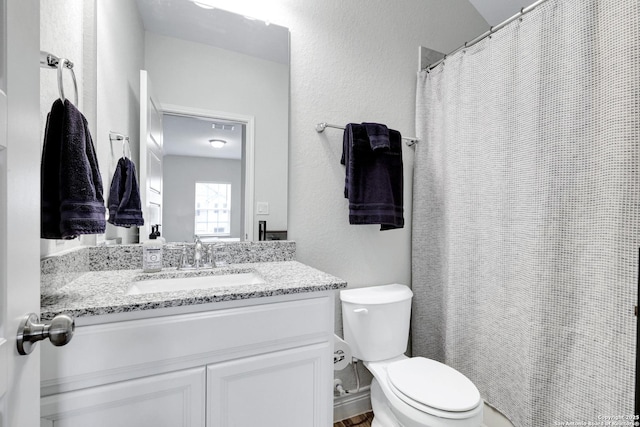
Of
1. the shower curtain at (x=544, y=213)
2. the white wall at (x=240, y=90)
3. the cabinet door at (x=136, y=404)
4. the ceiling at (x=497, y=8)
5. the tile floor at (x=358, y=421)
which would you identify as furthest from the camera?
the ceiling at (x=497, y=8)

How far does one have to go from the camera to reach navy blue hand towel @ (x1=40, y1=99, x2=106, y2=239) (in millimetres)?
773

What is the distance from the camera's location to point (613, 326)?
1014 mm

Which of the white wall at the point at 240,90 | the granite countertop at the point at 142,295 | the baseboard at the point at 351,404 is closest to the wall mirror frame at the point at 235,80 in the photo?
the white wall at the point at 240,90

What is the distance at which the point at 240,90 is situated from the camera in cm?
148

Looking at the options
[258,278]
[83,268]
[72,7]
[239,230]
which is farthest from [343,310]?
[72,7]

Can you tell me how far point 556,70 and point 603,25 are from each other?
0.17 metres

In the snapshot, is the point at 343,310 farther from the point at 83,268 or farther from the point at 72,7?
the point at 72,7

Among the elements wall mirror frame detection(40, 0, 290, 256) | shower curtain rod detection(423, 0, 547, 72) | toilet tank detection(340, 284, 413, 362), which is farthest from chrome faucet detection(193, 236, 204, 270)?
shower curtain rod detection(423, 0, 547, 72)

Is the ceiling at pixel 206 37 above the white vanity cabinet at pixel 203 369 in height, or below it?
above

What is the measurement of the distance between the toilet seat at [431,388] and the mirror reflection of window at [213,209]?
98cm

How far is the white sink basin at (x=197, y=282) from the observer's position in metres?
1.14

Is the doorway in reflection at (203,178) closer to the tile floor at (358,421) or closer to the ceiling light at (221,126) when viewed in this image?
→ the ceiling light at (221,126)

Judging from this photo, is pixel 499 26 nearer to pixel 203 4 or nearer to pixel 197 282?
pixel 203 4

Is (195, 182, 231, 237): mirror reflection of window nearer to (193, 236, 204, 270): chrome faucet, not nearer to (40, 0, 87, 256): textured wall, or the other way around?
(193, 236, 204, 270): chrome faucet
